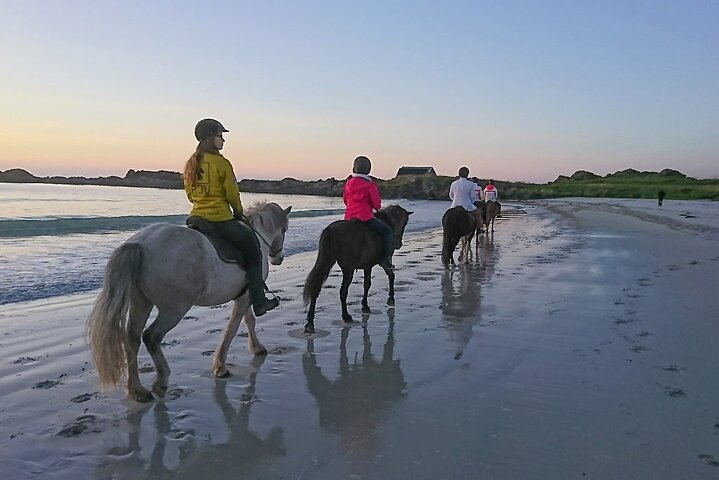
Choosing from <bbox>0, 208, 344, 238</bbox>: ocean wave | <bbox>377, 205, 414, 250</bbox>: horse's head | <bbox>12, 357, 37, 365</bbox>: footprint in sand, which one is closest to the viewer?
<bbox>12, 357, 37, 365</bbox>: footprint in sand

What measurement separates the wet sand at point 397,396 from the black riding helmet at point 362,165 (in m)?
1.98

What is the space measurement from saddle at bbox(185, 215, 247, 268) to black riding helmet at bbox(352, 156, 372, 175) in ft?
9.65

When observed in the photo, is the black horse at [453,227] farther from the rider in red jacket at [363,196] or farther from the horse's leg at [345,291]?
the horse's leg at [345,291]

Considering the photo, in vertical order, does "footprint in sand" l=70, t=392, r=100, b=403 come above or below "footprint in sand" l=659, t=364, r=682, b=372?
below

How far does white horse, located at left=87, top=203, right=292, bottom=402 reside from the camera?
4.29 metres

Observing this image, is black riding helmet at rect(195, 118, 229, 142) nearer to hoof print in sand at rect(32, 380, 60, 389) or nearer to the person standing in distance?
the person standing in distance

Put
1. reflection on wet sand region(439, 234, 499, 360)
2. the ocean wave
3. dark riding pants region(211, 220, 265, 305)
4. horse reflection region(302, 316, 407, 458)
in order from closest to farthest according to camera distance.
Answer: horse reflection region(302, 316, 407, 458) < dark riding pants region(211, 220, 265, 305) < reflection on wet sand region(439, 234, 499, 360) < the ocean wave

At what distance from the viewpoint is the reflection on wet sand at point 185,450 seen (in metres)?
3.44

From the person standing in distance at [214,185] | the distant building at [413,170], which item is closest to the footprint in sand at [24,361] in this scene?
the person standing in distance at [214,185]

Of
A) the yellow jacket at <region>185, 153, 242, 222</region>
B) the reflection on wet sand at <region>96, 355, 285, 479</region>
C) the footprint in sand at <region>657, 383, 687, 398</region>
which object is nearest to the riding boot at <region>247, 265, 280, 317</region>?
the yellow jacket at <region>185, 153, 242, 222</region>

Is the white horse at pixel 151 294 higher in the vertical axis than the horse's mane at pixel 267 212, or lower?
lower

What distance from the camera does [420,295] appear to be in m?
9.45

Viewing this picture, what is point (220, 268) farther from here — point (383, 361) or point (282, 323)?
point (282, 323)

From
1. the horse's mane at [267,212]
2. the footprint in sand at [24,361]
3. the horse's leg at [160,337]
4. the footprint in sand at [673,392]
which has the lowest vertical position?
the footprint in sand at [24,361]
